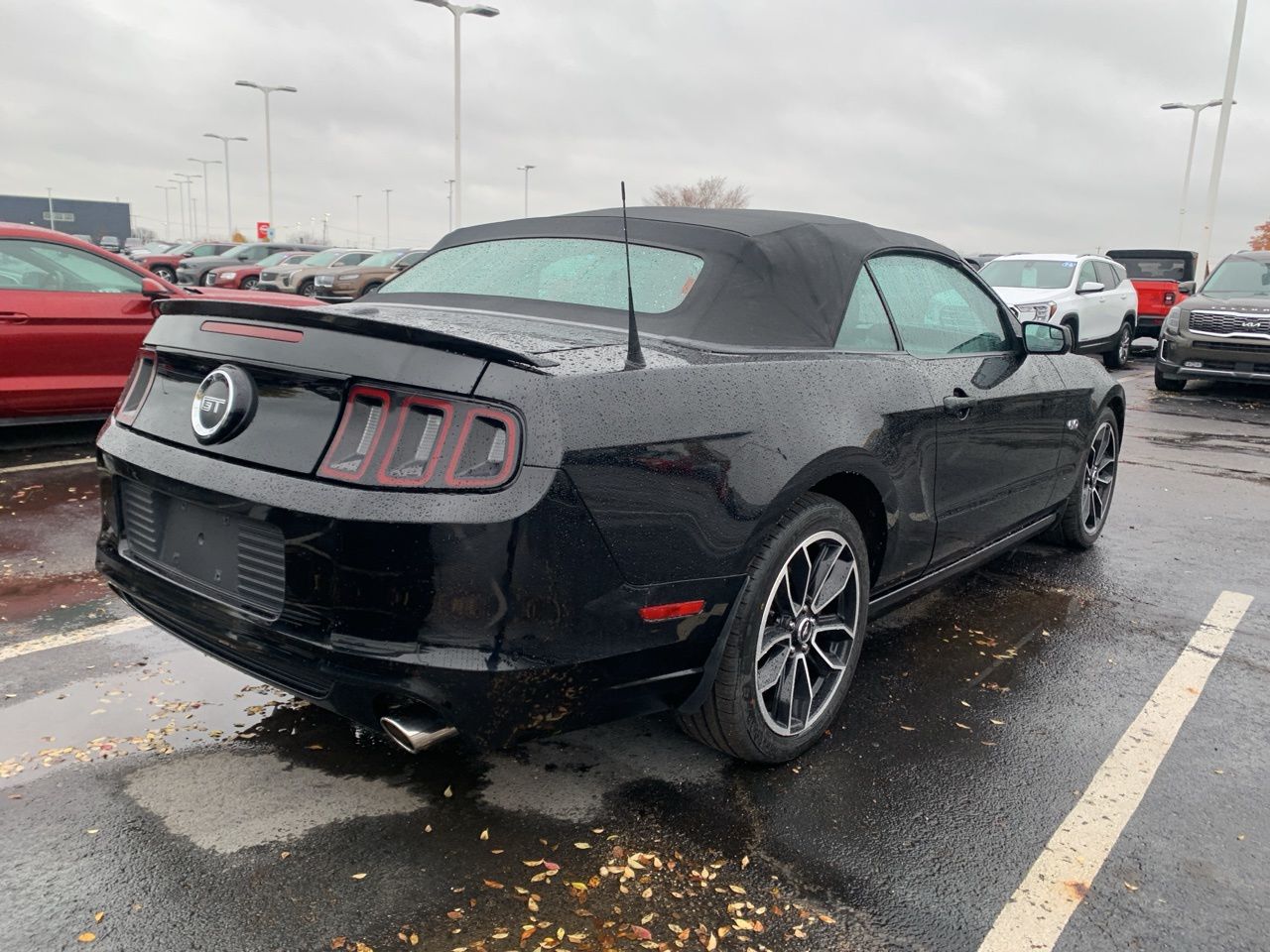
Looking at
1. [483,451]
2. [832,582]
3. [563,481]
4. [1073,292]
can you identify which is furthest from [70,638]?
[1073,292]

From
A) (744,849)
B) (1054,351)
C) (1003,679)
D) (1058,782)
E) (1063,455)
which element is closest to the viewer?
(744,849)

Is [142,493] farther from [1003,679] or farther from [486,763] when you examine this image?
[1003,679]

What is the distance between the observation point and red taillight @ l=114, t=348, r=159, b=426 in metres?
2.86

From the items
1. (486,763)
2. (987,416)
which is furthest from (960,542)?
(486,763)

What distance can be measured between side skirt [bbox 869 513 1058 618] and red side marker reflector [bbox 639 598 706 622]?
0.99 m

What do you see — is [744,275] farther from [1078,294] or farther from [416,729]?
[1078,294]

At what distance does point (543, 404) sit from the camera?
218 cm

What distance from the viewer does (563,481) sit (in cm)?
217

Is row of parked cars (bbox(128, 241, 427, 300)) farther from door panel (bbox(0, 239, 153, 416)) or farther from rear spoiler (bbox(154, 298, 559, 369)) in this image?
rear spoiler (bbox(154, 298, 559, 369))

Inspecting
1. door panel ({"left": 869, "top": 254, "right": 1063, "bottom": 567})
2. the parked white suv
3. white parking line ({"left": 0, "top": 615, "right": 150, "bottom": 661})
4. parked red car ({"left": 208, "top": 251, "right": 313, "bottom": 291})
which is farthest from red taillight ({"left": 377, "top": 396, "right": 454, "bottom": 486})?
parked red car ({"left": 208, "top": 251, "right": 313, "bottom": 291})

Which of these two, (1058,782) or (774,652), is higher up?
(774,652)

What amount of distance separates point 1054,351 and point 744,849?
9.18ft

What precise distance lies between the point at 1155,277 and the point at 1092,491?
1816 cm

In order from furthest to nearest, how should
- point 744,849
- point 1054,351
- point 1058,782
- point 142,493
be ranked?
1. point 1054,351
2. point 1058,782
3. point 142,493
4. point 744,849
